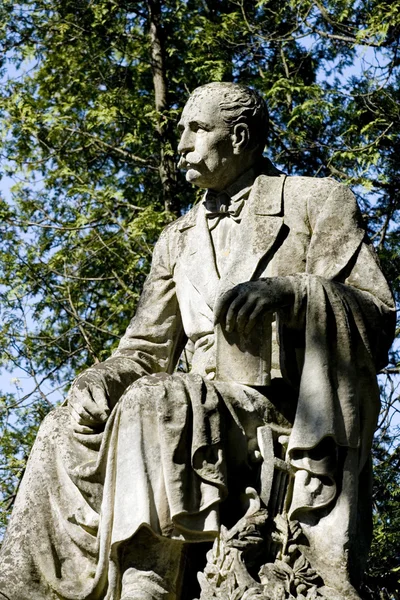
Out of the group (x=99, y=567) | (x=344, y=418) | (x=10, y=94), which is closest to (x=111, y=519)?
(x=99, y=567)

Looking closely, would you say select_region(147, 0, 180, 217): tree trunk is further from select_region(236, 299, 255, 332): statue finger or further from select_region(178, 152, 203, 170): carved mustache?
select_region(236, 299, 255, 332): statue finger

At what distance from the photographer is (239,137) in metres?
7.78

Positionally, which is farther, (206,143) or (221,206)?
(221,206)

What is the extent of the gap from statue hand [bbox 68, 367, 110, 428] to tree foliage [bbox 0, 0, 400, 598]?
4887mm

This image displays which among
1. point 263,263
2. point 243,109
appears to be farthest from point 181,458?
point 243,109

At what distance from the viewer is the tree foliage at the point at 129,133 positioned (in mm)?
13141

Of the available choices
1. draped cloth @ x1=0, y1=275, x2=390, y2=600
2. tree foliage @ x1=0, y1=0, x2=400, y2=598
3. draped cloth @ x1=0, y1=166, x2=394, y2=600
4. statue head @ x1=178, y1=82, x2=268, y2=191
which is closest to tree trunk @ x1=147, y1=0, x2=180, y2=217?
tree foliage @ x1=0, y1=0, x2=400, y2=598

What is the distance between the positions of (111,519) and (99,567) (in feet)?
0.75

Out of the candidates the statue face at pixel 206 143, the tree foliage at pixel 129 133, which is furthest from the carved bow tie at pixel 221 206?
the tree foliage at pixel 129 133

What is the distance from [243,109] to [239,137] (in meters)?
0.13

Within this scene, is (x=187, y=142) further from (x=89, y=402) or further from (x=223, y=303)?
(x=89, y=402)

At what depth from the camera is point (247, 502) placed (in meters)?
7.02

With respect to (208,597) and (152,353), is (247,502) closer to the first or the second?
(208,597)

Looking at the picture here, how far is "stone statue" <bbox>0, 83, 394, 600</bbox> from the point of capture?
688 centimetres
